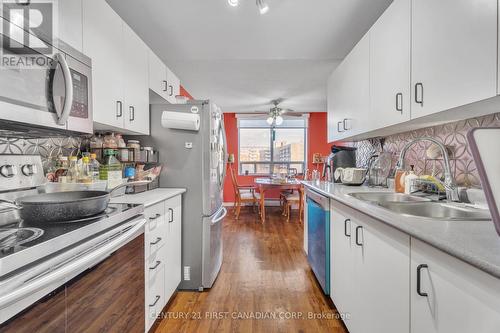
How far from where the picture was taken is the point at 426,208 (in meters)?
A: 1.27

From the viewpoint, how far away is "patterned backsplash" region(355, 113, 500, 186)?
48.7 inches

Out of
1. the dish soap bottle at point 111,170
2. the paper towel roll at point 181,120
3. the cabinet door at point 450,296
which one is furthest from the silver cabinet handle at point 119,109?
the cabinet door at point 450,296

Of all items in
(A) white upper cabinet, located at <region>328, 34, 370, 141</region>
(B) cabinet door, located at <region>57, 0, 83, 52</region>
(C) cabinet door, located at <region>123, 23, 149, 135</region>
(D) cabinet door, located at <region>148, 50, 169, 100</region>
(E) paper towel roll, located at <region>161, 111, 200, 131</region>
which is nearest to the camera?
(B) cabinet door, located at <region>57, 0, 83, 52</region>

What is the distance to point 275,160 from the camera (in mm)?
5930

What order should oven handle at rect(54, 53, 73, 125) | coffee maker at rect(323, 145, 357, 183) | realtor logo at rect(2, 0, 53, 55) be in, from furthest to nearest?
coffee maker at rect(323, 145, 357, 183) < oven handle at rect(54, 53, 73, 125) < realtor logo at rect(2, 0, 53, 55)

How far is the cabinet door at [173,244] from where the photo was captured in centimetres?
168

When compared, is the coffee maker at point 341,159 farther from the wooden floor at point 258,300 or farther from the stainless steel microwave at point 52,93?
the stainless steel microwave at point 52,93

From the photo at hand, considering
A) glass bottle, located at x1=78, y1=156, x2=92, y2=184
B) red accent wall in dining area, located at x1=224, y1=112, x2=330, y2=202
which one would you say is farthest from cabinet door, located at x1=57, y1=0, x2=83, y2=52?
red accent wall in dining area, located at x1=224, y1=112, x2=330, y2=202

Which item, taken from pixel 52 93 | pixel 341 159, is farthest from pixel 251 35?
pixel 52 93

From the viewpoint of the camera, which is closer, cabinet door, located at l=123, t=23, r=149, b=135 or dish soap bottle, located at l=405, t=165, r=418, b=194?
dish soap bottle, located at l=405, t=165, r=418, b=194

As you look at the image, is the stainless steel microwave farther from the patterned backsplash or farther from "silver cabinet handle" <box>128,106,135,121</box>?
the patterned backsplash

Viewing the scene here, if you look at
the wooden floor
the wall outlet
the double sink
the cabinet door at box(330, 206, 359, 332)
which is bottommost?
the wooden floor

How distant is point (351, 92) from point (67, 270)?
219 centimetres

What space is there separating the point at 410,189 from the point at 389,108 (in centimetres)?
55
